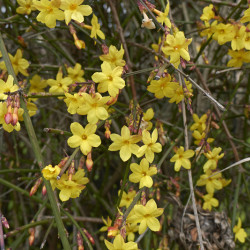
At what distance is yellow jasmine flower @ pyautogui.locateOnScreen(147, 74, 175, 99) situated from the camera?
137 cm

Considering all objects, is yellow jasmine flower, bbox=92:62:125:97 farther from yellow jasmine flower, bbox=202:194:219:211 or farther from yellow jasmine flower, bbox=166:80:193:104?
yellow jasmine flower, bbox=202:194:219:211

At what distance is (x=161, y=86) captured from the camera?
1407mm

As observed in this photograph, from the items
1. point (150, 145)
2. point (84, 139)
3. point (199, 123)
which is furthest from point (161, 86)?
point (199, 123)

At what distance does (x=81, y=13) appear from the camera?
1.29m

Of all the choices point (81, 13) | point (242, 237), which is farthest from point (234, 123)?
point (81, 13)

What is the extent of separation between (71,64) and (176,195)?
823 millimetres

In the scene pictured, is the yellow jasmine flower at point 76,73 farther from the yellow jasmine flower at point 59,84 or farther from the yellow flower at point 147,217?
the yellow flower at point 147,217

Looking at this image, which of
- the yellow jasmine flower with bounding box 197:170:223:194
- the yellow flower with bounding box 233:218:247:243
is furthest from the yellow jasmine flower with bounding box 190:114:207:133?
the yellow flower with bounding box 233:218:247:243

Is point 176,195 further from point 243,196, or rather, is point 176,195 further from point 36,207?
point 36,207

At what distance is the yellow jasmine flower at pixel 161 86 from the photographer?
1373 millimetres

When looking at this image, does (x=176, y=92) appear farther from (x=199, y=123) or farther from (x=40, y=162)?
(x=40, y=162)

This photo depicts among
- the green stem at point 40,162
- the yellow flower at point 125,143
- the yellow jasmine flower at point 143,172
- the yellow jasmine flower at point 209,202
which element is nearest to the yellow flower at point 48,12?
the green stem at point 40,162

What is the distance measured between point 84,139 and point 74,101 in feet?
0.42

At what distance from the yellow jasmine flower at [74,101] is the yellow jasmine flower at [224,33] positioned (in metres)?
0.65
